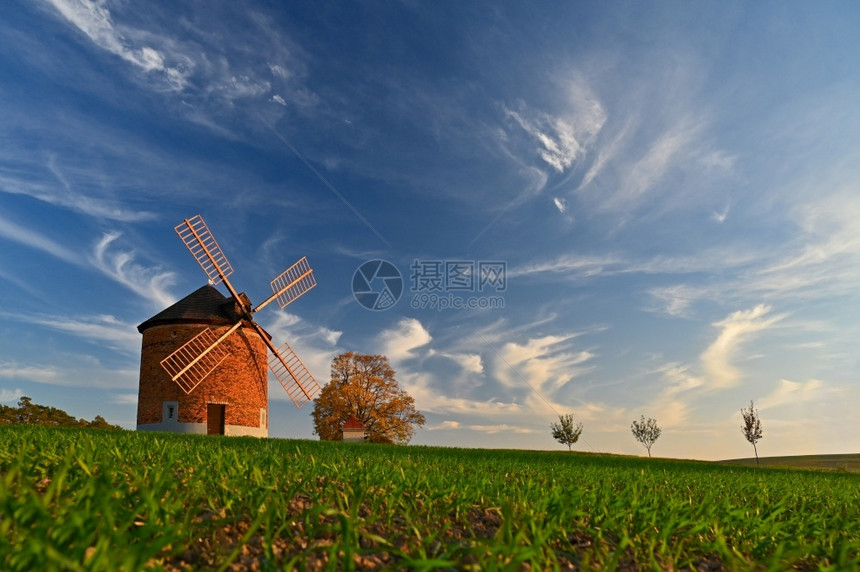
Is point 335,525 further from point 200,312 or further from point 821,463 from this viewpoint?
point 821,463

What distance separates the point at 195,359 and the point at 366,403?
17942mm

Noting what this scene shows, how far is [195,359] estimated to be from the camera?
95.5 feet

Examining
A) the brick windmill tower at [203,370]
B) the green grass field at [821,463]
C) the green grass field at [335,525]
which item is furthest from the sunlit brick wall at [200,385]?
the green grass field at [821,463]

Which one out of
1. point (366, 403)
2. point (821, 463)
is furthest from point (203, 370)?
point (821, 463)

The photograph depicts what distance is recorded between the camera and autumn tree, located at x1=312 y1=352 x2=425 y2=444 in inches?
1718

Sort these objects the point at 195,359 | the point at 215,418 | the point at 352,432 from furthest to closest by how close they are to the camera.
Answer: the point at 352,432 < the point at 215,418 < the point at 195,359

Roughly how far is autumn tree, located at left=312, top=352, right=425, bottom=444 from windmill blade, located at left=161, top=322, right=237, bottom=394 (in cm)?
1462

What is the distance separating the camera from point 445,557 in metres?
2.93

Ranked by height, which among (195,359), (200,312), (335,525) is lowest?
(335,525)

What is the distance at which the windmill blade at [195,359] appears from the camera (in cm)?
2933

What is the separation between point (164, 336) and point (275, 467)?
2852 cm

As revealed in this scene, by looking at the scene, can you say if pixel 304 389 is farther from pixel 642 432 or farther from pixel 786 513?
pixel 642 432

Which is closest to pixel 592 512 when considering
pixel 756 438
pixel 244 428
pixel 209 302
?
pixel 244 428

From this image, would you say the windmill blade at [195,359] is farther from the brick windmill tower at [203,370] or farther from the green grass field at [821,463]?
the green grass field at [821,463]
